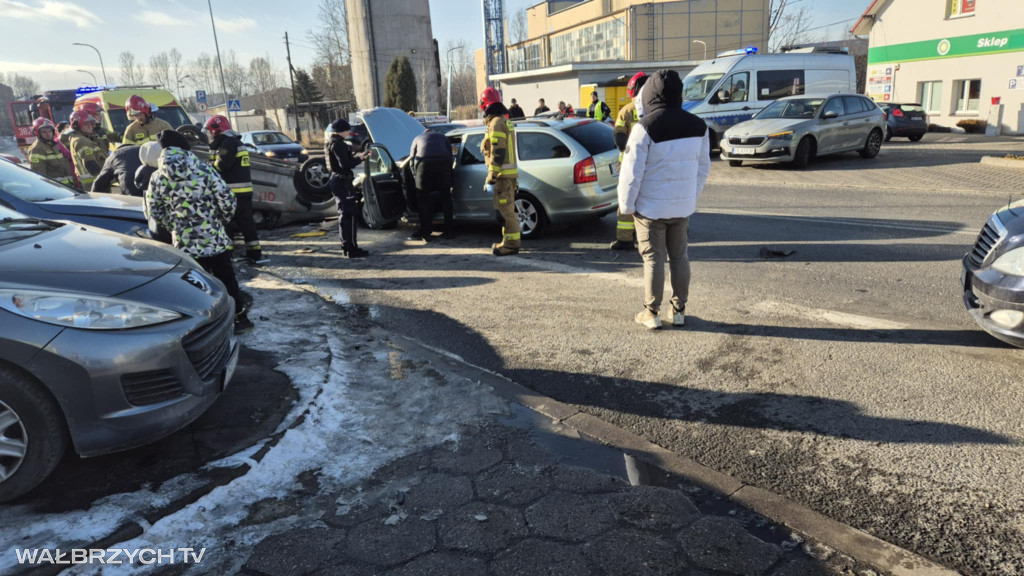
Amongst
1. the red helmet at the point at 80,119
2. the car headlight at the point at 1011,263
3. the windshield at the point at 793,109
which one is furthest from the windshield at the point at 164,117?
the car headlight at the point at 1011,263

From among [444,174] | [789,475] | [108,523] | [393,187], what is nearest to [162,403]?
[108,523]

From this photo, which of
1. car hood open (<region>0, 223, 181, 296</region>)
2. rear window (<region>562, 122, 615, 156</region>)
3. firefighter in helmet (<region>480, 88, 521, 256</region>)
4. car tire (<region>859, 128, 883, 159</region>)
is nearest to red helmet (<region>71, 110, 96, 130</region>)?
firefighter in helmet (<region>480, 88, 521, 256</region>)

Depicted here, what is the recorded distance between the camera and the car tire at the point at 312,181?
1143 cm

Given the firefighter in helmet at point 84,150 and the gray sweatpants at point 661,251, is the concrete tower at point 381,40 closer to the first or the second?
the firefighter in helmet at point 84,150

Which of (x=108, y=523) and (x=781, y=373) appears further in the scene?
(x=781, y=373)

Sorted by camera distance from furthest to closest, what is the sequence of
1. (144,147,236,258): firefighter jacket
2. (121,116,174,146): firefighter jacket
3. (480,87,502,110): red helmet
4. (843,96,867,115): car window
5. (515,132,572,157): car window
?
(843,96,867,115): car window → (121,116,174,146): firefighter jacket → (515,132,572,157): car window → (480,87,502,110): red helmet → (144,147,236,258): firefighter jacket

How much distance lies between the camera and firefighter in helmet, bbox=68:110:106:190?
10.7 meters

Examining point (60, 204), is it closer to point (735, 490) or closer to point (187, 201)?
point (187, 201)

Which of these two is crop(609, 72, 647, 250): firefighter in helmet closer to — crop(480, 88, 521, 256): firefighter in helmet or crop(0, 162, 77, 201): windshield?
crop(480, 88, 521, 256): firefighter in helmet

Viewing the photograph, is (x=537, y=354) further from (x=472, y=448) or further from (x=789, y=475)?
(x=789, y=475)

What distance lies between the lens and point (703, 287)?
629cm

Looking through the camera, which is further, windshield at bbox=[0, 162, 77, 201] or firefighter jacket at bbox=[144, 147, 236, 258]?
windshield at bbox=[0, 162, 77, 201]

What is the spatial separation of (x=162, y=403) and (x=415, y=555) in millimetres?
1657

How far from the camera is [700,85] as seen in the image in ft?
60.1
